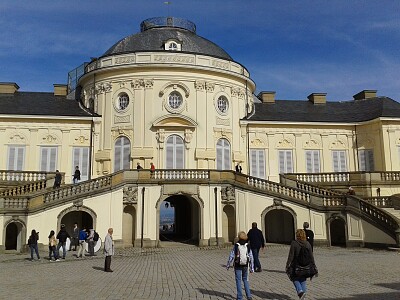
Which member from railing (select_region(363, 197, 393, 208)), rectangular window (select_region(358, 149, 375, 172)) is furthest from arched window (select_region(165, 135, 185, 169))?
rectangular window (select_region(358, 149, 375, 172))

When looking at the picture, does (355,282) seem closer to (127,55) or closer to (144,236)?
(144,236)

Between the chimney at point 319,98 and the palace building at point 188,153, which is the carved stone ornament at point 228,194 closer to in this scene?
the palace building at point 188,153

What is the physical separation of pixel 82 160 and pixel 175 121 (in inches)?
285

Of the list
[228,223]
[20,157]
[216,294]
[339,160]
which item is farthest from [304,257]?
[339,160]

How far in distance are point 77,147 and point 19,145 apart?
399 centimetres

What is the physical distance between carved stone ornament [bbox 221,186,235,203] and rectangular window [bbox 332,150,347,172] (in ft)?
38.9

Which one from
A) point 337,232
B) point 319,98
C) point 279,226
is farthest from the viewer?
point 319,98

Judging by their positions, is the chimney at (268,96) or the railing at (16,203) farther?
the chimney at (268,96)

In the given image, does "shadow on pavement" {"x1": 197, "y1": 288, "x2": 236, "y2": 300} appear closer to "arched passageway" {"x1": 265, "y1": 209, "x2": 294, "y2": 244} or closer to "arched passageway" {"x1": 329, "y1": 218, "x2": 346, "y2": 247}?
"arched passageway" {"x1": 329, "y1": 218, "x2": 346, "y2": 247}

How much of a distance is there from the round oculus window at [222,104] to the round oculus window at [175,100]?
294 centimetres

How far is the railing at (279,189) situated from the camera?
24078mm

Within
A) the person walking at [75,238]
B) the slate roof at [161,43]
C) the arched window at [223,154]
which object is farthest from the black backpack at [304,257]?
the slate roof at [161,43]

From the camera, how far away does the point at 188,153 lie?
29.2 metres

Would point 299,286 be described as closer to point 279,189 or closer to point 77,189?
point 279,189
